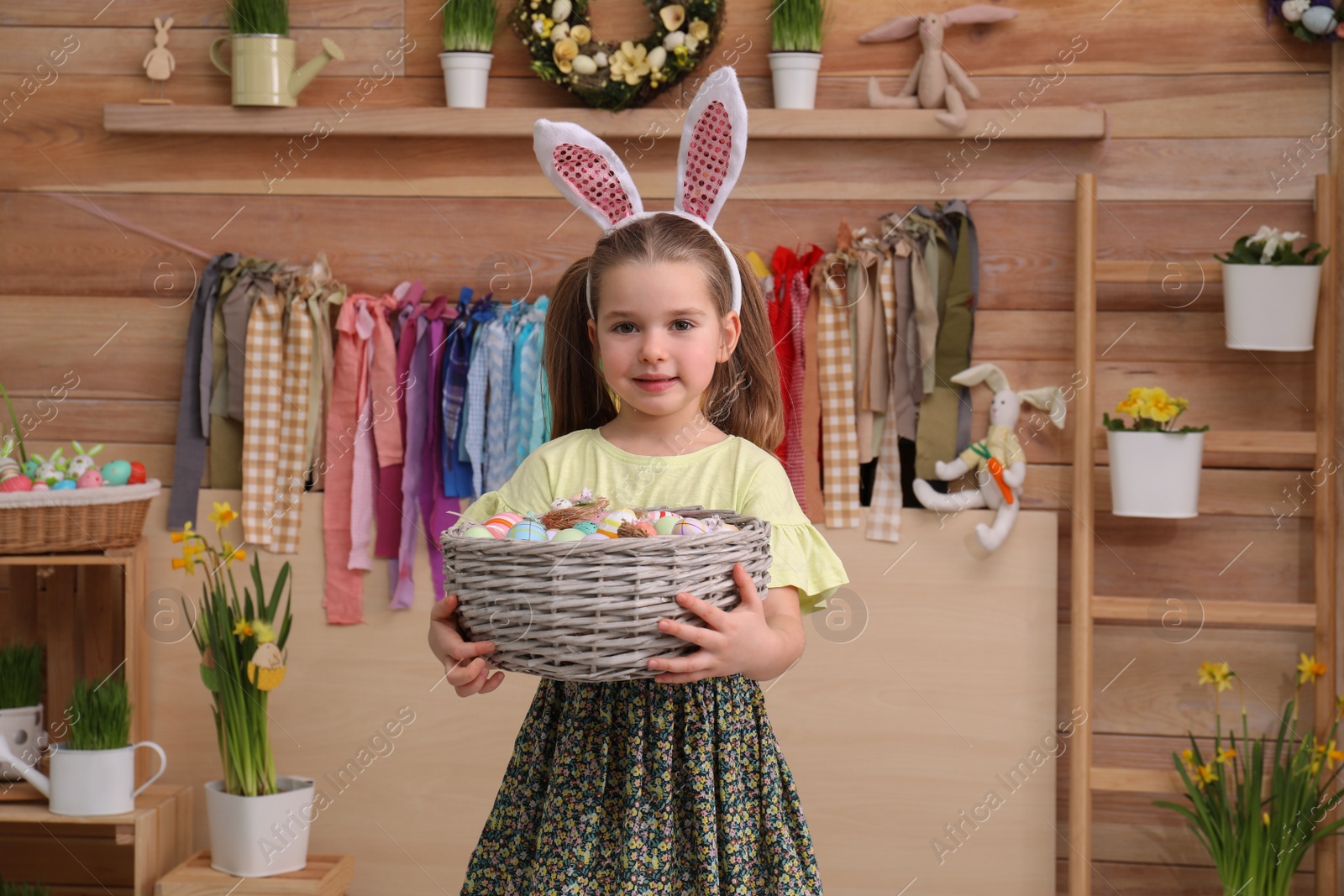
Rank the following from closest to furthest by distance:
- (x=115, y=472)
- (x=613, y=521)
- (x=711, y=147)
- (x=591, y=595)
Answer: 1. (x=591, y=595)
2. (x=613, y=521)
3. (x=711, y=147)
4. (x=115, y=472)

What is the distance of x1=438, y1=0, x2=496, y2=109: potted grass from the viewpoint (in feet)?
7.95

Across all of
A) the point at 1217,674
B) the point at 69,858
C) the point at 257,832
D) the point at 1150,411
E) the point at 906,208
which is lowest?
the point at 69,858

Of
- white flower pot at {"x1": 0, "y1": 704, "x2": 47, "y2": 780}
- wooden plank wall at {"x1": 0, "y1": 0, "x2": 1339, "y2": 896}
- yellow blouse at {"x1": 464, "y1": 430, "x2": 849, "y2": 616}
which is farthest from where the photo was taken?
wooden plank wall at {"x1": 0, "y1": 0, "x2": 1339, "y2": 896}

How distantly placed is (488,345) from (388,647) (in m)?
0.62

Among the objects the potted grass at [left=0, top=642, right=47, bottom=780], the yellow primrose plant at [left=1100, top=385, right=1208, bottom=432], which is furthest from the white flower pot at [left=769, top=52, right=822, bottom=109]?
the potted grass at [left=0, top=642, right=47, bottom=780]

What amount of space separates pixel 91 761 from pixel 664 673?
161 centimetres

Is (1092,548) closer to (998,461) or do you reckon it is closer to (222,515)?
(998,461)

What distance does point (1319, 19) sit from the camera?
230 centimetres

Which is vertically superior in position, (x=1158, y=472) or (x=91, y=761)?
(x=1158, y=472)

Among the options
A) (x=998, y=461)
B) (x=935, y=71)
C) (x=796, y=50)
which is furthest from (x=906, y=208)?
(x=998, y=461)

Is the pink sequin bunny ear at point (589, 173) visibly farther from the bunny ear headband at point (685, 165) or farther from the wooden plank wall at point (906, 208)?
the wooden plank wall at point (906, 208)

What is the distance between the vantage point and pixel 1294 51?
2.40 meters

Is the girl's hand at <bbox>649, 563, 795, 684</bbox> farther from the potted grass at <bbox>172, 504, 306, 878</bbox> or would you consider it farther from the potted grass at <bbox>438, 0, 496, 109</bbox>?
the potted grass at <bbox>438, 0, 496, 109</bbox>

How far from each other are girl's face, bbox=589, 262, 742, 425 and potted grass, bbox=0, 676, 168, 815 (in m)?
1.45
